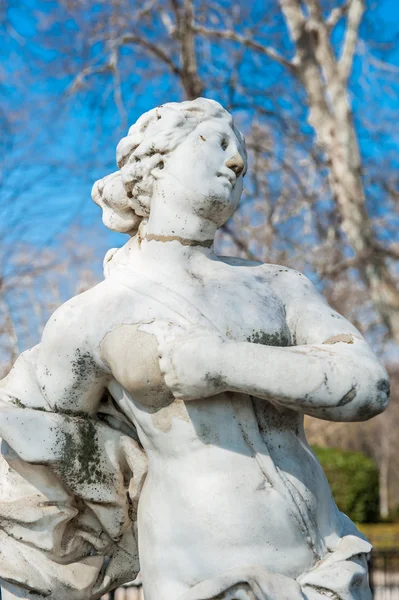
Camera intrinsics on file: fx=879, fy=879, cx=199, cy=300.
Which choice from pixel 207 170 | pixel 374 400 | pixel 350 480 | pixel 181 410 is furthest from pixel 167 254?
pixel 350 480

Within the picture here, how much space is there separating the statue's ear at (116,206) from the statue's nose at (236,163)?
333 mm

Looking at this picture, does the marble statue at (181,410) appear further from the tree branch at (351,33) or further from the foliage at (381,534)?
the foliage at (381,534)

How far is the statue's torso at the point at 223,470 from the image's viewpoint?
7.38 ft

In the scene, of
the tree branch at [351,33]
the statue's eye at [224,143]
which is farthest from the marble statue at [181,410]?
the tree branch at [351,33]

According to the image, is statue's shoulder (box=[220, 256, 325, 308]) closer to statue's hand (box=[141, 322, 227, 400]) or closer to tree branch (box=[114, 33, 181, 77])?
statue's hand (box=[141, 322, 227, 400])

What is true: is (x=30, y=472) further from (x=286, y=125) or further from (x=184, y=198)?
(x=286, y=125)

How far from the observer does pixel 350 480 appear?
18.3m

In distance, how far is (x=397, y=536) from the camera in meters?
17.4

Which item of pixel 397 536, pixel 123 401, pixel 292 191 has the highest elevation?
pixel 123 401

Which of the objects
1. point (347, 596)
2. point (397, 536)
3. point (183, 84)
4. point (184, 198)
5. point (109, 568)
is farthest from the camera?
point (397, 536)

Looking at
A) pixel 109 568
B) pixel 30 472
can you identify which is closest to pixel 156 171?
pixel 30 472

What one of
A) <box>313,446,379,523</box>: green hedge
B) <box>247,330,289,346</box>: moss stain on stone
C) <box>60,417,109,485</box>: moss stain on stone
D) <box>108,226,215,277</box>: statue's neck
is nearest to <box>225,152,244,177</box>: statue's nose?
<box>108,226,215,277</box>: statue's neck

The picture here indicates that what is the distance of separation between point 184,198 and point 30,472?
2.96 ft

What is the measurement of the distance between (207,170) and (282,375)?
0.67 meters
